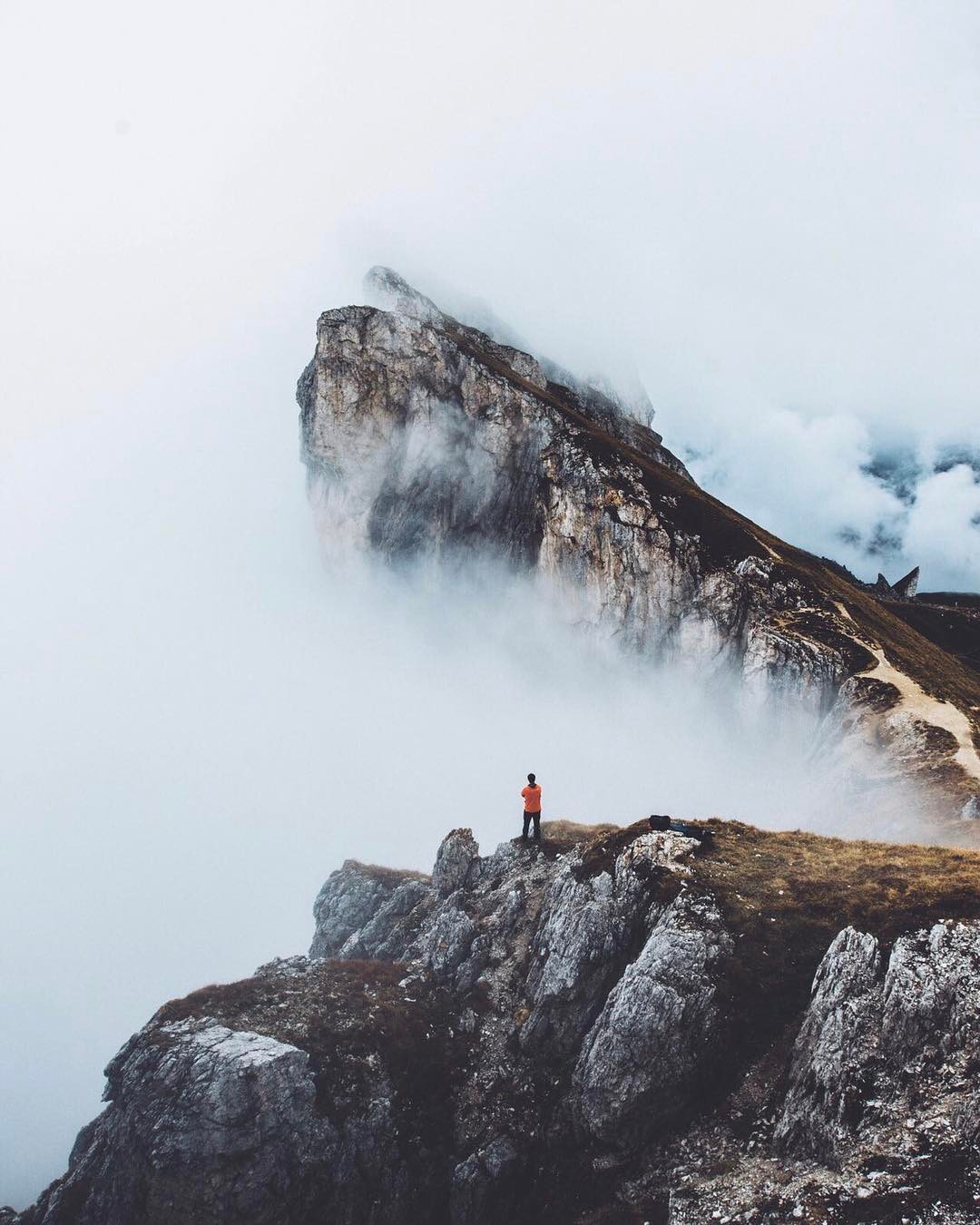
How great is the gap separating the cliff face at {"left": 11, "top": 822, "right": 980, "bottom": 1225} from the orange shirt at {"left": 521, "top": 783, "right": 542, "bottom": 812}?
387 centimetres

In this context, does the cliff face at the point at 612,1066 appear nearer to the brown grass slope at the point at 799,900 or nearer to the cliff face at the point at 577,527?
the brown grass slope at the point at 799,900

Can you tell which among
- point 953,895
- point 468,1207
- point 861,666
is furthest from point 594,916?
point 861,666

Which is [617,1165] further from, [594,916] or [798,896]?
[798,896]

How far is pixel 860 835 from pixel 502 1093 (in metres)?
27.9

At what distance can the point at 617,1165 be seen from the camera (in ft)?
70.0

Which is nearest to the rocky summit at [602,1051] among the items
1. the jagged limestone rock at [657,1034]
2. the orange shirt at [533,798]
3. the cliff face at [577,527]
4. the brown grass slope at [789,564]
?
the jagged limestone rock at [657,1034]

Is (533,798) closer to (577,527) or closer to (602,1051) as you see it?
(602,1051)

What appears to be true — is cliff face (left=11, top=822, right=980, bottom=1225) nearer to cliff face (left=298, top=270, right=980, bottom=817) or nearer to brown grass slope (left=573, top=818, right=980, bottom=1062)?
brown grass slope (left=573, top=818, right=980, bottom=1062)

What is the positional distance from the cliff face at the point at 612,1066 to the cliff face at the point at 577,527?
1313 inches

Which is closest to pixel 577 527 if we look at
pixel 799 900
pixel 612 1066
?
pixel 799 900

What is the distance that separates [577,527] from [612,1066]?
235 feet

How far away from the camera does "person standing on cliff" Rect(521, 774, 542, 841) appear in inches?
1406

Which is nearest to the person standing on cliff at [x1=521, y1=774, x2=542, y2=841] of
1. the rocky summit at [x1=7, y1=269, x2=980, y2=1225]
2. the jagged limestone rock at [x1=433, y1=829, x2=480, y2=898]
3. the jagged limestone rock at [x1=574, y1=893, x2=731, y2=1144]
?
the rocky summit at [x1=7, y1=269, x2=980, y2=1225]

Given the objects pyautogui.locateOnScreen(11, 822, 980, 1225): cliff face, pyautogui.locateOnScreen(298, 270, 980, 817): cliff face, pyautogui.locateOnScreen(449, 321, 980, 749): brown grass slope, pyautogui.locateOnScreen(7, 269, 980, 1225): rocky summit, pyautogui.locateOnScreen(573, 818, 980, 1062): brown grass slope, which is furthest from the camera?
pyautogui.locateOnScreen(298, 270, 980, 817): cliff face
